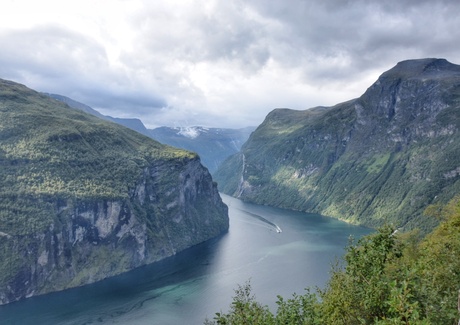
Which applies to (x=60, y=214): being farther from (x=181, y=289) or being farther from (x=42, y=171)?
(x=181, y=289)

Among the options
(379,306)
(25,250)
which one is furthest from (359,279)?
(25,250)

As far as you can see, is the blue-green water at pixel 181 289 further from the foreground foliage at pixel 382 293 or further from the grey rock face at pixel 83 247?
the foreground foliage at pixel 382 293

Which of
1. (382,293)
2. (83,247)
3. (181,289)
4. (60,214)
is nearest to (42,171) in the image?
(60,214)

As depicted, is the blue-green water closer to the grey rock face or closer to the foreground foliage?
the grey rock face

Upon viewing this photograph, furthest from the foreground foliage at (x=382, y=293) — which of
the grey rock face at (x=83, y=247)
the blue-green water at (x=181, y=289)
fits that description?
the grey rock face at (x=83, y=247)

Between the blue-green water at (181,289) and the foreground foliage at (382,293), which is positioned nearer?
the foreground foliage at (382,293)

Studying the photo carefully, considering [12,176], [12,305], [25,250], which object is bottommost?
[12,305]

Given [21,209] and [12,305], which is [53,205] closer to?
[21,209]

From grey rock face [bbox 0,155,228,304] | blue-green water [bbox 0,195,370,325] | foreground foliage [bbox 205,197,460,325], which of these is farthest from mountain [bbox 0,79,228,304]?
foreground foliage [bbox 205,197,460,325]

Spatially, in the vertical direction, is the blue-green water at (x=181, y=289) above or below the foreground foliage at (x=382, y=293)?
below

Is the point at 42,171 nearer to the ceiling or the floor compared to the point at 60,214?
nearer to the ceiling

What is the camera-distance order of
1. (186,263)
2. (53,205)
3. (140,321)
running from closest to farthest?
1. (140,321)
2. (53,205)
3. (186,263)
